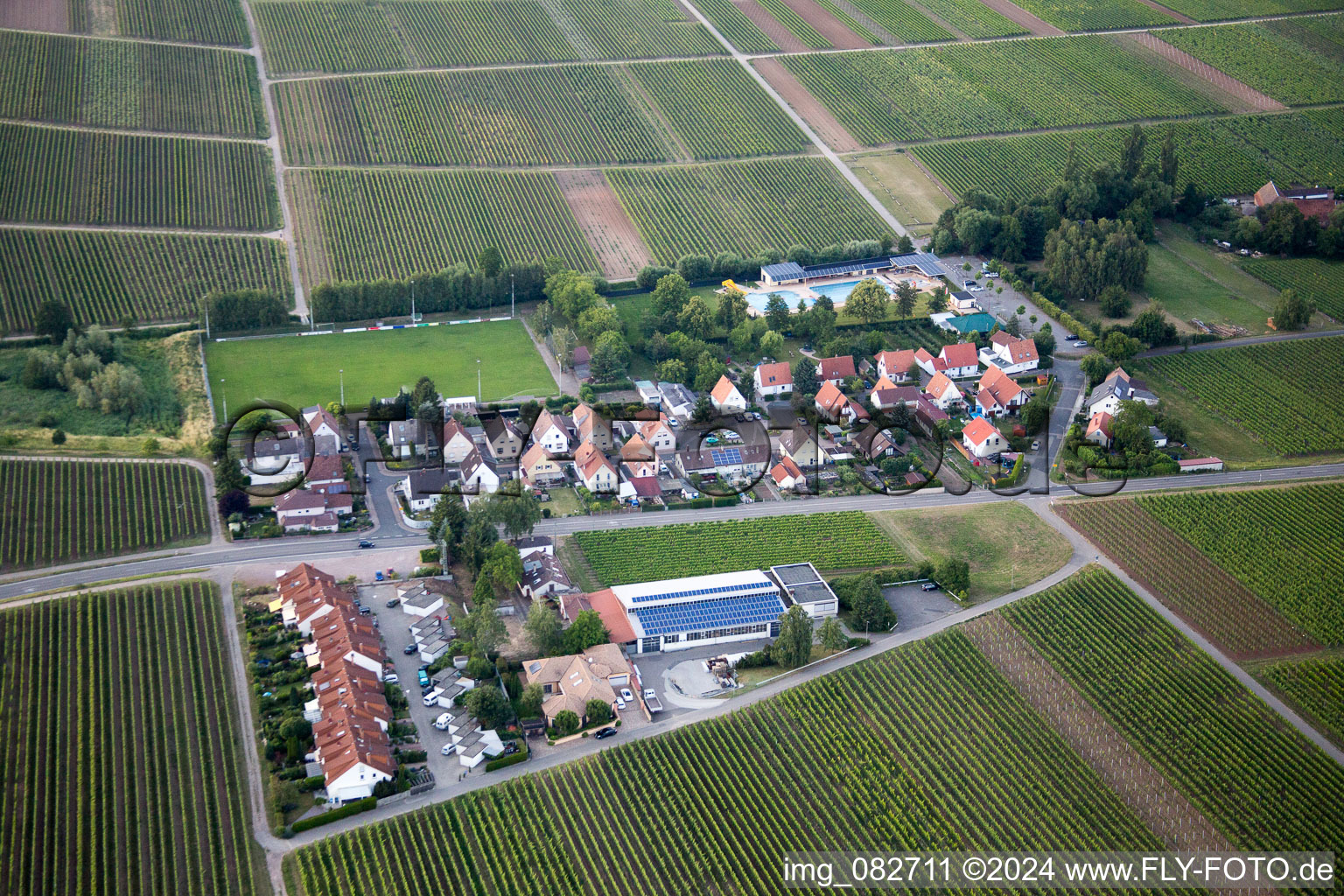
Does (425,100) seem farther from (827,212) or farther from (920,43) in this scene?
(920,43)

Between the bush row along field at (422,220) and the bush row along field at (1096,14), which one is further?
the bush row along field at (1096,14)

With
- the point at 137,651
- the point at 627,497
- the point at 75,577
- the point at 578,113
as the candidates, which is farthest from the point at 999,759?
the point at 578,113

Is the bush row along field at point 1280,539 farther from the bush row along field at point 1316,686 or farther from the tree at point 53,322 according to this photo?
the tree at point 53,322

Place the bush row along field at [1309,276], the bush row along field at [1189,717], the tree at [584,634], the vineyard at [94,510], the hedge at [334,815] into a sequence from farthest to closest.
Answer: the bush row along field at [1309,276], the vineyard at [94,510], the tree at [584,634], the bush row along field at [1189,717], the hedge at [334,815]

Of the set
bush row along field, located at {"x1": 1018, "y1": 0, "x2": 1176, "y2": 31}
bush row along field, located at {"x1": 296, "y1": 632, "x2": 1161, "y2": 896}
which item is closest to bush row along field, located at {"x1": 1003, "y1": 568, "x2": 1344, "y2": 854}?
bush row along field, located at {"x1": 296, "y1": 632, "x2": 1161, "y2": 896}

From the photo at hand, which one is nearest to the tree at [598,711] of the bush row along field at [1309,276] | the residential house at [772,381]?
the residential house at [772,381]

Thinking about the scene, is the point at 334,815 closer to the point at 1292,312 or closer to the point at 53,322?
the point at 53,322

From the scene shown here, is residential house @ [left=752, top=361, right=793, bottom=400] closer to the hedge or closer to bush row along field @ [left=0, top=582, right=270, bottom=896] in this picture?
bush row along field @ [left=0, top=582, right=270, bottom=896]

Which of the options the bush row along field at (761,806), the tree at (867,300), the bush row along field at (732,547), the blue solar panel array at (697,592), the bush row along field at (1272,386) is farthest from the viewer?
the tree at (867,300)
